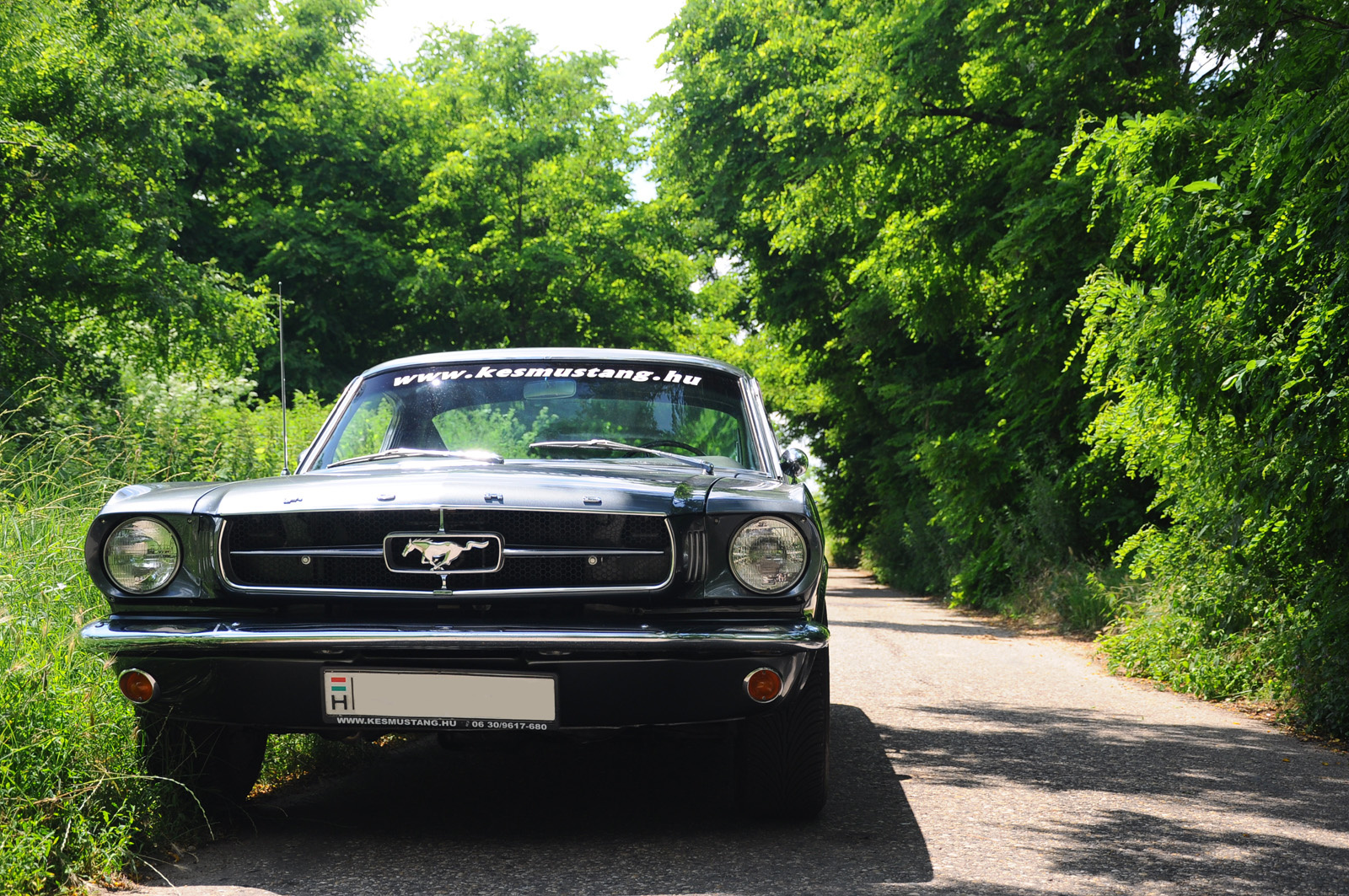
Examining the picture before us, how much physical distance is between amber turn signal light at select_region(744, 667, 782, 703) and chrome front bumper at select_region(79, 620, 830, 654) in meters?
0.08

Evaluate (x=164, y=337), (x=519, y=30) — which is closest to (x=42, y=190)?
(x=164, y=337)

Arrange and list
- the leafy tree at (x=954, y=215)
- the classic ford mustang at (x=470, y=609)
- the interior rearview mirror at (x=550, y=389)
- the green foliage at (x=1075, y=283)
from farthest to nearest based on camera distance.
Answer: the leafy tree at (x=954, y=215) < the green foliage at (x=1075, y=283) < the interior rearview mirror at (x=550, y=389) < the classic ford mustang at (x=470, y=609)

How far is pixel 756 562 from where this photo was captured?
3.76m

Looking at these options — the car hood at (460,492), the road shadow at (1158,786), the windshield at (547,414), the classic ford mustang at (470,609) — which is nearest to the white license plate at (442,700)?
the classic ford mustang at (470,609)

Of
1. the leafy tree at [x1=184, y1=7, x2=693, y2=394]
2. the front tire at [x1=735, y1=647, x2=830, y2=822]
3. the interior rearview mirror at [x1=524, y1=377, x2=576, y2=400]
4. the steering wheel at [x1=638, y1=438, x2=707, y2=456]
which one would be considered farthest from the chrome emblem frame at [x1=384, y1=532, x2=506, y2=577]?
the leafy tree at [x1=184, y1=7, x2=693, y2=394]

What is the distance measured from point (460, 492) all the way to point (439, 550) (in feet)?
0.62

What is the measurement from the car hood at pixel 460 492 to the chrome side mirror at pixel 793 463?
942 millimetres

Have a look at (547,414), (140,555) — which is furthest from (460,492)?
(547,414)

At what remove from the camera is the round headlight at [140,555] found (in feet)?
12.7

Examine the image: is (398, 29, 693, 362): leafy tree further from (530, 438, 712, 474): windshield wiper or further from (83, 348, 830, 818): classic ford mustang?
(83, 348, 830, 818): classic ford mustang

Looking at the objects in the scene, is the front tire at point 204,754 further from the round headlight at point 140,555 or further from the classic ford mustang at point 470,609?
the round headlight at point 140,555

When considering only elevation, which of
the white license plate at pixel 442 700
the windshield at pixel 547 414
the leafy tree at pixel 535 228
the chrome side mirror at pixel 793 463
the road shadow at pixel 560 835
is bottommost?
the road shadow at pixel 560 835

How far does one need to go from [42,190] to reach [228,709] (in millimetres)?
12837

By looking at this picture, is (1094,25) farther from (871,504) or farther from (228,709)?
(871,504)
